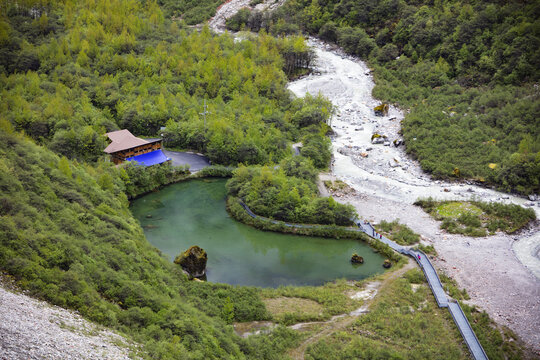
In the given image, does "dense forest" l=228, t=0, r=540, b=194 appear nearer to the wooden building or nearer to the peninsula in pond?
the peninsula in pond

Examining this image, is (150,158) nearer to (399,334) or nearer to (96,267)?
(96,267)

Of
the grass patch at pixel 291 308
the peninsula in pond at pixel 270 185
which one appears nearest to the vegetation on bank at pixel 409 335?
the peninsula in pond at pixel 270 185

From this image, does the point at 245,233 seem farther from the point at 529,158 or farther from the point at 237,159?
the point at 529,158

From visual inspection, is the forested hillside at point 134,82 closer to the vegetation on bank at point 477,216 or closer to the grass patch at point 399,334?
the vegetation on bank at point 477,216

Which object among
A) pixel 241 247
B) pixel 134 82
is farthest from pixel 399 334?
pixel 134 82

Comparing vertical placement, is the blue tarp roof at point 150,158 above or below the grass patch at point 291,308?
below

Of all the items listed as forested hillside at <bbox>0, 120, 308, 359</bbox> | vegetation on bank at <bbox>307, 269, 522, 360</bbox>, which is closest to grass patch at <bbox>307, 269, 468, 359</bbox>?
vegetation on bank at <bbox>307, 269, 522, 360</bbox>

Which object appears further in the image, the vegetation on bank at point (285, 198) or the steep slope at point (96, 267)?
the vegetation on bank at point (285, 198)
